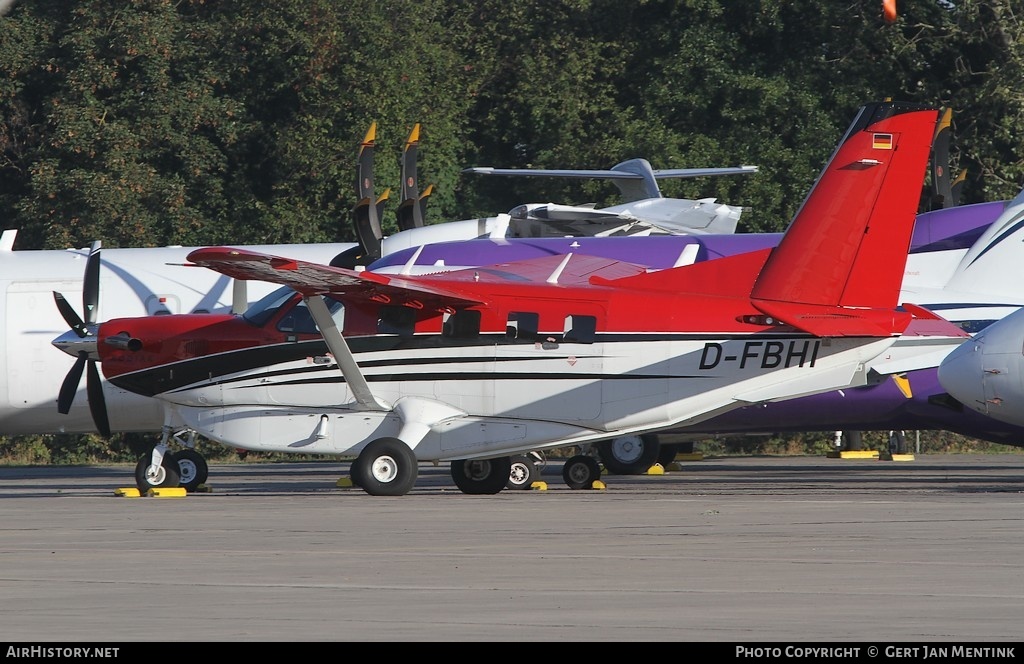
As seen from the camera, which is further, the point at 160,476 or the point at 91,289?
the point at 91,289

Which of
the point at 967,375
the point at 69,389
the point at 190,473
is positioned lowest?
the point at 190,473

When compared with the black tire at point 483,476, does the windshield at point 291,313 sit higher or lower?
higher

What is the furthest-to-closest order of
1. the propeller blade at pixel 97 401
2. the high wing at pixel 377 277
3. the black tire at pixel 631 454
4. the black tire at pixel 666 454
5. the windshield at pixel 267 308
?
the black tire at pixel 666 454 < the black tire at pixel 631 454 < the propeller blade at pixel 97 401 < the windshield at pixel 267 308 < the high wing at pixel 377 277

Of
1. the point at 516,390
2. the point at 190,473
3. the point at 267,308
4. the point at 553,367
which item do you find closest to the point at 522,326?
the point at 553,367

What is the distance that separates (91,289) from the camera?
915 inches

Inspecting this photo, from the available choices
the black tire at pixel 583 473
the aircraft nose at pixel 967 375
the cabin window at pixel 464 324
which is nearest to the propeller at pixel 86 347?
the cabin window at pixel 464 324

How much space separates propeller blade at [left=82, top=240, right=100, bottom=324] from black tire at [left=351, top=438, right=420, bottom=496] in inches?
268

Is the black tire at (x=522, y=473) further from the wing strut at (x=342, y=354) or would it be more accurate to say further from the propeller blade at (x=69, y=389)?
the propeller blade at (x=69, y=389)

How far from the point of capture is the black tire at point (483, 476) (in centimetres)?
1958

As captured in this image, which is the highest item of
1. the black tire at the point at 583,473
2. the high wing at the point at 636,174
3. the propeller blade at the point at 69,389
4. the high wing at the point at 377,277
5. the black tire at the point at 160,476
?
the high wing at the point at 636,174

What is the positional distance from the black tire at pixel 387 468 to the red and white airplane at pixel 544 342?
0.07 ft

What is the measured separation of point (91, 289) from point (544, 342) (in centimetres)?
852

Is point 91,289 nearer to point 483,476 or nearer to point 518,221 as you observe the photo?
point 518,221

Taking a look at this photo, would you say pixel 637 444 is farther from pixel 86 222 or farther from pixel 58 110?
pixel 58 110
